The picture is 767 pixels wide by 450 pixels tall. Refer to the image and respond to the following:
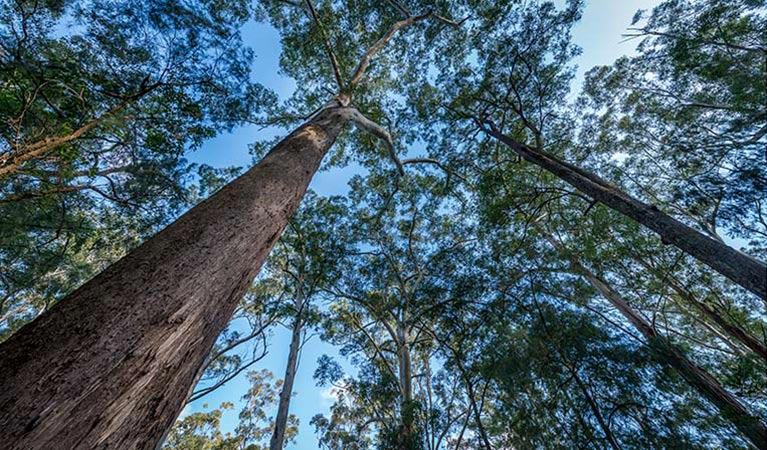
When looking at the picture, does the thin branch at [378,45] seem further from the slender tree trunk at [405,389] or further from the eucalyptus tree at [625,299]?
the slender tree trunk at [405,389]

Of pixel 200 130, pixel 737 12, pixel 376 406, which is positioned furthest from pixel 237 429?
pixel 737 12

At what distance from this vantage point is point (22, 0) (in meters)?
3.91

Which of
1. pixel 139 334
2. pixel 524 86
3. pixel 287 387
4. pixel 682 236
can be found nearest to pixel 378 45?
pixel 524 86

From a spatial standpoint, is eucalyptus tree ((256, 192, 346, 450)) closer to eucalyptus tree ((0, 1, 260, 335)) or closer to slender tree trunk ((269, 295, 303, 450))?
slender tree trunk ((269, 295, 303, 450))

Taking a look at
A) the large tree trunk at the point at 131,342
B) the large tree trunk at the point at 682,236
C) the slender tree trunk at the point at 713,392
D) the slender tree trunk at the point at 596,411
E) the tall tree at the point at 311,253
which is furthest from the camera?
the tall tree at the point at 311,253

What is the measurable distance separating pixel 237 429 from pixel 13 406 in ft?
66.6

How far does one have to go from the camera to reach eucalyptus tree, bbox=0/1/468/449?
60cm

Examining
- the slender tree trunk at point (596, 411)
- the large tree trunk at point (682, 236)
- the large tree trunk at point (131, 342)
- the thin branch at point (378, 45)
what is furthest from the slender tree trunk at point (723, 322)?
the large tree trunk at point (131, 342)

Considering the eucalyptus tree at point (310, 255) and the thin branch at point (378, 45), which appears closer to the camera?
the thin branch at point (378, 45)

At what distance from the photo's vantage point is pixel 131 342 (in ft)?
2.53

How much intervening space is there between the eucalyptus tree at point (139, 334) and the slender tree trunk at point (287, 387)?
21.7ft

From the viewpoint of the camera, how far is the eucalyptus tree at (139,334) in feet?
1.97

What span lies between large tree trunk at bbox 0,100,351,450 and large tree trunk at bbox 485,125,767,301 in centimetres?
405

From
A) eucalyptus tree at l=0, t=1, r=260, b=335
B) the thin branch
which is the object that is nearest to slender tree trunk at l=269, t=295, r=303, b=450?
eucalyptus tree at l=0, t=1, r=260, b=335
